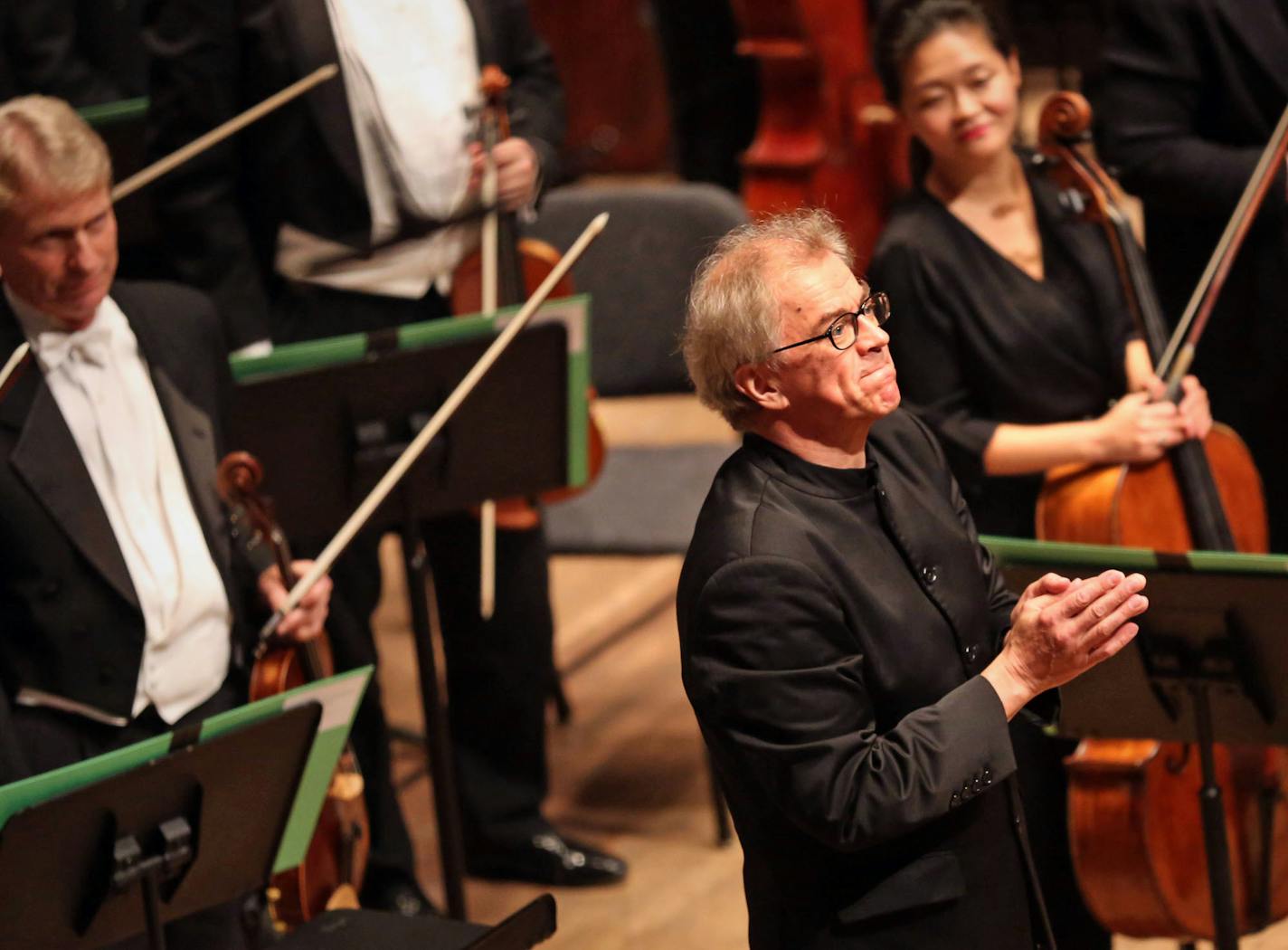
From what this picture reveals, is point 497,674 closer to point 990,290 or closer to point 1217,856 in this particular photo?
point 990,290

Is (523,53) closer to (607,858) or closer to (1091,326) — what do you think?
(1091,326)

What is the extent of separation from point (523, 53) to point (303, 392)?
944 mm

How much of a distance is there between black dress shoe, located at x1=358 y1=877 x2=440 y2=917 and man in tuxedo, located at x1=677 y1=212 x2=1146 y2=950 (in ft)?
4.19

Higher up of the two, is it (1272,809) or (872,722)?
(872,722)

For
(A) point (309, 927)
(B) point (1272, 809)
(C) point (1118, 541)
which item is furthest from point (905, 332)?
(A) point (309, 927)

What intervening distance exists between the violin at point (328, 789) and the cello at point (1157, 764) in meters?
0.93

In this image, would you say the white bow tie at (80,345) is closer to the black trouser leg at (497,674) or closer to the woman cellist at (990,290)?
the black trouser leg at (497,674)

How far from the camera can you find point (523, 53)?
3.12 m

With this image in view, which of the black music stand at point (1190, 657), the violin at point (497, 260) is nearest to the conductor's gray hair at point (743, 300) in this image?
the black music stand at point (1190, 657)

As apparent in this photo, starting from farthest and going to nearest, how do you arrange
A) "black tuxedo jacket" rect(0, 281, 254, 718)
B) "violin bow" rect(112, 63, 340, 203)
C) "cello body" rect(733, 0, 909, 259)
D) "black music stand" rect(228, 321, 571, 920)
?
"cello body" rect(733, 0, 909, 259) < "violin bow" rect(112, 63, 340, 203) < "black music stand" rect(228, 321, 571, 920) < "black tuxedo jacket" rect(0, 281, 254, 718)

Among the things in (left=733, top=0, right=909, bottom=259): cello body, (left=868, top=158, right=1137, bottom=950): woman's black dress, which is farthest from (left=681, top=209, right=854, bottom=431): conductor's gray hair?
(left=733, top=0, right=909, bottom=259): cello body

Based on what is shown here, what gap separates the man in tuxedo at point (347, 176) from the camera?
279 centimetres

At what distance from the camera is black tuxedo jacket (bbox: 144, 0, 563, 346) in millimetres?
2785

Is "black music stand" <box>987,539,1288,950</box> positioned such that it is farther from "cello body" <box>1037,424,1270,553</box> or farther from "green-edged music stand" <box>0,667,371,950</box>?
"green-edged music stand" <box>0,667,371,950</box>
